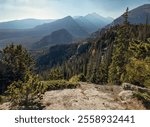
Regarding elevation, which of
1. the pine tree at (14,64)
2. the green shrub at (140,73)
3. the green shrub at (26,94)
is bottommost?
the pine tree at (14,64)

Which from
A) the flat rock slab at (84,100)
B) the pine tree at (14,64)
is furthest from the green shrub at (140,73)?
the pine tree at (14,64)

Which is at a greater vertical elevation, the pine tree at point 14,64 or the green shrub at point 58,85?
the green shrub at point 58,85

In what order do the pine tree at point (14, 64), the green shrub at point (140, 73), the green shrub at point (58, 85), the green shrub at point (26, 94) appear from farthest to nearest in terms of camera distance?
the pine tree at point (14, 64)
the green shrub at point (140, 73)
the green shrub at point (58, 85)
the green shrub at point (26, 94)

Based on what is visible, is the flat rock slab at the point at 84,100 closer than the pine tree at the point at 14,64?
Yes

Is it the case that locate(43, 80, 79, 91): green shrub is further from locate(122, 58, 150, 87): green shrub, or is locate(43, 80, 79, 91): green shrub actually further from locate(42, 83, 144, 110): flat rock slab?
locate(122, 58, 150, 87): green shrub

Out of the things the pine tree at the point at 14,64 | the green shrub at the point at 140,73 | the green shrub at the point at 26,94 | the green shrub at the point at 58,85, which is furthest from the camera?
the pine tree at the point at 14,64

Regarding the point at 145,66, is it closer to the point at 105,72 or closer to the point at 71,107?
the point at 71,107

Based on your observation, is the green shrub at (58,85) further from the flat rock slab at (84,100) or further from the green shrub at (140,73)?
the green shrub at (140,73)

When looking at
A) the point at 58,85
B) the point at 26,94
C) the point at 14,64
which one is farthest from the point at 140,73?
the point at 14,64

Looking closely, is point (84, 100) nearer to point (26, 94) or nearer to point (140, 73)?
point (26, 94)
